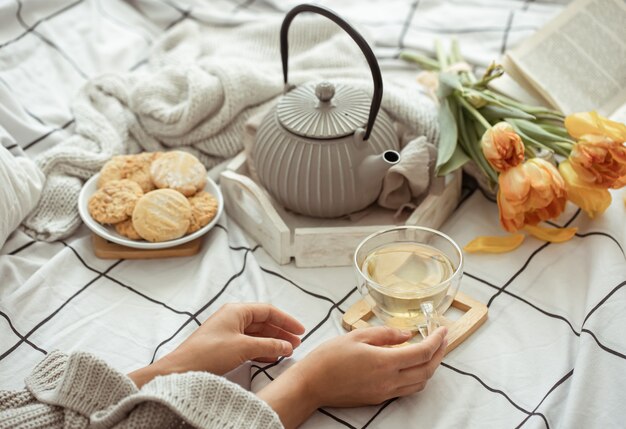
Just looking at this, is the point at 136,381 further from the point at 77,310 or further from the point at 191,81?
the point at 191,81

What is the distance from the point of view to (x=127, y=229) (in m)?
1.05

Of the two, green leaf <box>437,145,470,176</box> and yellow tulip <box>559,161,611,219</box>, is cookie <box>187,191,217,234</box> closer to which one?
green leaf <box>437,145,470,176</box>

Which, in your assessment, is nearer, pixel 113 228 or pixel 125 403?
pixel 125 403

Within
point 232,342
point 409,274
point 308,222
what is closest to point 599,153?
point 409,274

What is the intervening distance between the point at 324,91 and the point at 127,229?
1.15 feet

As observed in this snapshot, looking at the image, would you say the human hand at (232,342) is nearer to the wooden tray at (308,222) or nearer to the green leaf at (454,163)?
the wooden tray at (308,222)

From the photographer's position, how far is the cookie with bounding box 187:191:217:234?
106cm

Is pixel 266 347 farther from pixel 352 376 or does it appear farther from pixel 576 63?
pixel 576 63

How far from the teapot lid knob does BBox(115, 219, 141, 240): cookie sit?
33 centimetres

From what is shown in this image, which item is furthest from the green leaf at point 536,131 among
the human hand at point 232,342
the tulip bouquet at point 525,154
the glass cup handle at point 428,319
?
the human hand at point 232,342

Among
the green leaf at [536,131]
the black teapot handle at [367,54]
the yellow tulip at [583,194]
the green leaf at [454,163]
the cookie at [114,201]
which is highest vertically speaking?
the black teapot handle at [367,54]

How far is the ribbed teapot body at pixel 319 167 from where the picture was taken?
1.01 meters

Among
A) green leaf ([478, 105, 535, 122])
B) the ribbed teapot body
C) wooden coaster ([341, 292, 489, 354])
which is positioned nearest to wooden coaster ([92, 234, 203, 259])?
the ribbed teapot body

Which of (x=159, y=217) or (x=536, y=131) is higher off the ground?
(x=536, y=131)
